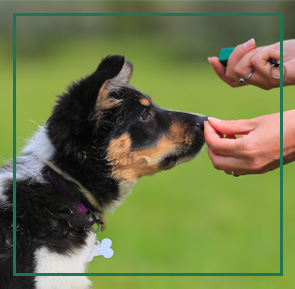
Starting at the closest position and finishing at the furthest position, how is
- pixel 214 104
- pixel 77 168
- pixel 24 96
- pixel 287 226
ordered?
pixel 24 96 → pixel 77 168 → pixel 214 104 → pixel 287 226

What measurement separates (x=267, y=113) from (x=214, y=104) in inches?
20.9

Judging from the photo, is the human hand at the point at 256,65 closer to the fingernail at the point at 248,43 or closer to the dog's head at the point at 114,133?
the fingernail at the point at 248,43

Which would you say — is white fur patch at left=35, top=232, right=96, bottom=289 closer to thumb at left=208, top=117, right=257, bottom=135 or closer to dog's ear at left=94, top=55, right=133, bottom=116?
dog's ear at left=94, top=55, right=133, bottom=116

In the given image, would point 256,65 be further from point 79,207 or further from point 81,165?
point 79,207

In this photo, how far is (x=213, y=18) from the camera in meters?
4.00

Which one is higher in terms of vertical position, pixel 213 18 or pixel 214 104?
pixel 213 18

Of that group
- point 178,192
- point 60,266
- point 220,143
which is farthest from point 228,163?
point 178,192

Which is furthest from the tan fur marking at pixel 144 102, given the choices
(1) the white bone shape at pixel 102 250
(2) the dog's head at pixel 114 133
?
(1) the white bone shape at pixel 102 250

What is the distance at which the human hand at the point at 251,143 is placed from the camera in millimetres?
3805

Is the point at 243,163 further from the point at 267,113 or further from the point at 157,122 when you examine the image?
the point at 157,122

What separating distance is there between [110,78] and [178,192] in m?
2.37

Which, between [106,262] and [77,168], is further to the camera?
[106,262]

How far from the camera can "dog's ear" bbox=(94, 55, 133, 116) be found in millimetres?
3811

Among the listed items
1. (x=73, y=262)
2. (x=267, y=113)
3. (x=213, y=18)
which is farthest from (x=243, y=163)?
(x=73, y=262)
